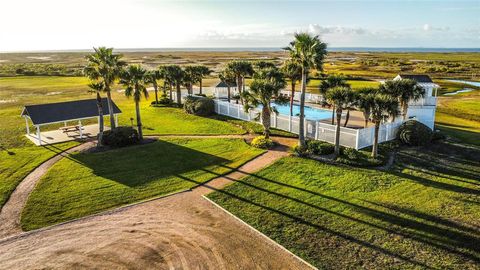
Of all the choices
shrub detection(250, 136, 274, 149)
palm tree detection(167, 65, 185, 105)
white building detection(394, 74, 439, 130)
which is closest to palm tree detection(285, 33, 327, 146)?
shrub detection(250, 136, 274, 149)

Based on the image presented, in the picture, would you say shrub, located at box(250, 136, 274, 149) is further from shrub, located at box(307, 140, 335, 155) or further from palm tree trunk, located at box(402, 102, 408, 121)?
palm tree trunk, located at box(402, 102, 408, 121)

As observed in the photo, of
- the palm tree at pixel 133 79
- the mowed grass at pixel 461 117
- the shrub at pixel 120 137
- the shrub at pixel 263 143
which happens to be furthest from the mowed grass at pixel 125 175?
the mowed grass at pixel 461 117

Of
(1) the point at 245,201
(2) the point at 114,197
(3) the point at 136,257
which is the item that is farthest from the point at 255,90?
(3) the point at 136,257

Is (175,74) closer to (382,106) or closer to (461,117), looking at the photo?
(382,106)

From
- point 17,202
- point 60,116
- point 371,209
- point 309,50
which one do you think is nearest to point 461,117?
point 309,50

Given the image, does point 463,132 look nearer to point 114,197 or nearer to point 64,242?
point 114,197
